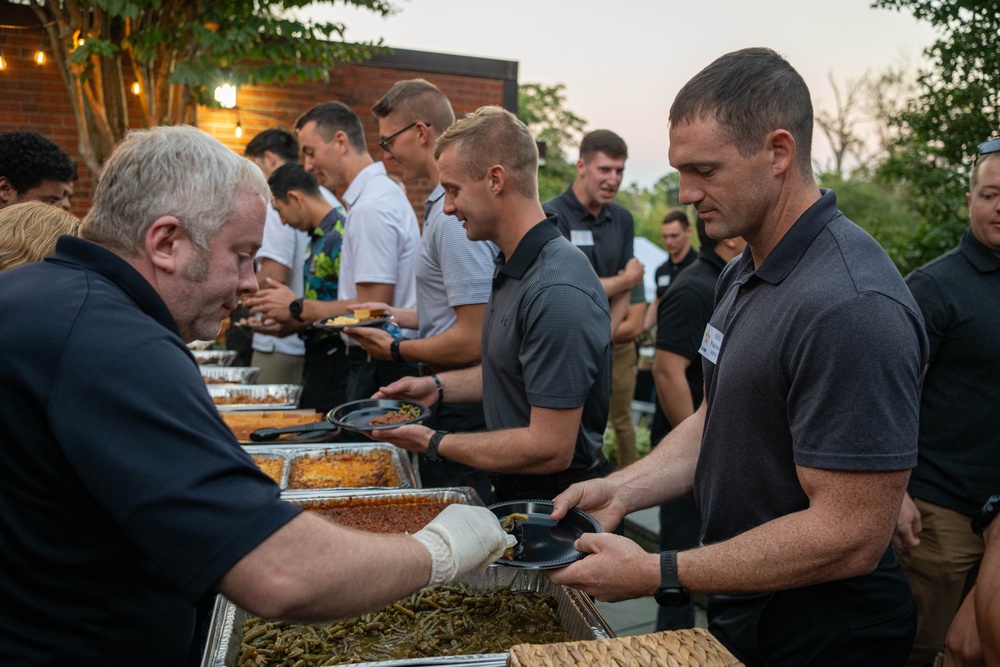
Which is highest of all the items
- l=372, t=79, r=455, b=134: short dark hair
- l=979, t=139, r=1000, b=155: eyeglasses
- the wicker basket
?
l=372, t=79, r=455, b=134: short dark hair

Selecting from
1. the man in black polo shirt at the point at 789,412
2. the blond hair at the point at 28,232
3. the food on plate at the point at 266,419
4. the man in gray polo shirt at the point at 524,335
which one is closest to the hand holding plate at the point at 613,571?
the man in black polo shirt at the point at 789,412

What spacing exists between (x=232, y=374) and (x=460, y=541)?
432 centimetres

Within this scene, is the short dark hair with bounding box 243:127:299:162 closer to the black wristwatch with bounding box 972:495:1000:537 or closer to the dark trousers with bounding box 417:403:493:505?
the dark trousers with bounding box 417:403:493:505

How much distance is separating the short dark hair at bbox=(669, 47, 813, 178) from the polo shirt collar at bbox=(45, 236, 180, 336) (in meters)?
1.20

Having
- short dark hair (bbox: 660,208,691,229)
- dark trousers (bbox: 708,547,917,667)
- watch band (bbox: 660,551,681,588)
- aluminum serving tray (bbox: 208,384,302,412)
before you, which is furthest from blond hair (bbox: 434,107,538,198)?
short dark hair (bbox: 660,208,691,229)

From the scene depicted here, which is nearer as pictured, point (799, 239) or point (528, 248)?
point (799, 239)

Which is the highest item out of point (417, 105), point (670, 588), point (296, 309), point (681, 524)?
point (417, 105)

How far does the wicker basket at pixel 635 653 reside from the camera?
1.33 m

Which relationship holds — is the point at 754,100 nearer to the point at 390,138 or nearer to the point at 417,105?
the point at 417,105

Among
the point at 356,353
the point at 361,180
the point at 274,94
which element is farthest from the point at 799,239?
the point at 274,94

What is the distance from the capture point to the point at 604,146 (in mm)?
5312

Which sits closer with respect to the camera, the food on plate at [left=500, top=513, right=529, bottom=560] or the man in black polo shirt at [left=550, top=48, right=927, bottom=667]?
the man in black polo shirt at [left=550, top=48, right=927, bottom=667]

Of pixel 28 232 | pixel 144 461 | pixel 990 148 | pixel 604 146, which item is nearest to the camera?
pixel 144 461

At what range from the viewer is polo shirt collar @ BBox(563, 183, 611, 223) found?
18.1ft
